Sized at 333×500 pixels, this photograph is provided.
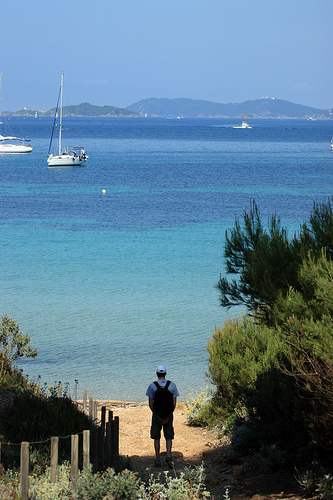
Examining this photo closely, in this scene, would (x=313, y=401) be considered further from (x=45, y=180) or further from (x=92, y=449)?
(x=45, y=180)

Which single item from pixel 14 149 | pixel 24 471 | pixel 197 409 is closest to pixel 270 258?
pixel 24 471

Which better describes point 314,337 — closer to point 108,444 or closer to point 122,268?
point 108,444

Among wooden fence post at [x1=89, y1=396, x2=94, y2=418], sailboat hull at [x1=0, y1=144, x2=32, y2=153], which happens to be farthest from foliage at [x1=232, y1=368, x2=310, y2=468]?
sailboat hull at [x1=0, y1=144, x2=32, y2=153]

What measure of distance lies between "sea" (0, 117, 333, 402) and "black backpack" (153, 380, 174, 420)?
164cm

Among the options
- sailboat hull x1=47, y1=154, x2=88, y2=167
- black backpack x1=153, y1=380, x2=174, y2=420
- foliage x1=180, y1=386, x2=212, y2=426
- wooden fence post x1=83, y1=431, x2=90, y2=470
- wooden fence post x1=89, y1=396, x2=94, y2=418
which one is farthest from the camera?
sailboat hull x1=47, y1=154, x2=88, y2=167

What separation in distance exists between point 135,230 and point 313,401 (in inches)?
1062

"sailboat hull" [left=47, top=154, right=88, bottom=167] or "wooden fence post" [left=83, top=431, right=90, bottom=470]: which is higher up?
"sailboat hull" [left=47, top=154, right=88, bottom=167]

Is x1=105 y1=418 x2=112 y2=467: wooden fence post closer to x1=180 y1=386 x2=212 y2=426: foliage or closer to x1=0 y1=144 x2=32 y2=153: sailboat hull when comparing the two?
x1=180 y1=386 x2=212 y2=426: foliage

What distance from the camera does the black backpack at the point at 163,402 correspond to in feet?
26.3

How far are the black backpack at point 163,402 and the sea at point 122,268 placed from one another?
1637 mm

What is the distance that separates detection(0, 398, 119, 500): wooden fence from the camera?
17.8ft

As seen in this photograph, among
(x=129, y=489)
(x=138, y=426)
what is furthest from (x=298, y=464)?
(x=138, y=426)

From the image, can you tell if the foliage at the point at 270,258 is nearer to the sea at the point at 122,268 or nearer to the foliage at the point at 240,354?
the sea at the point at 122,268

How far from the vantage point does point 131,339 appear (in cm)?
1662
